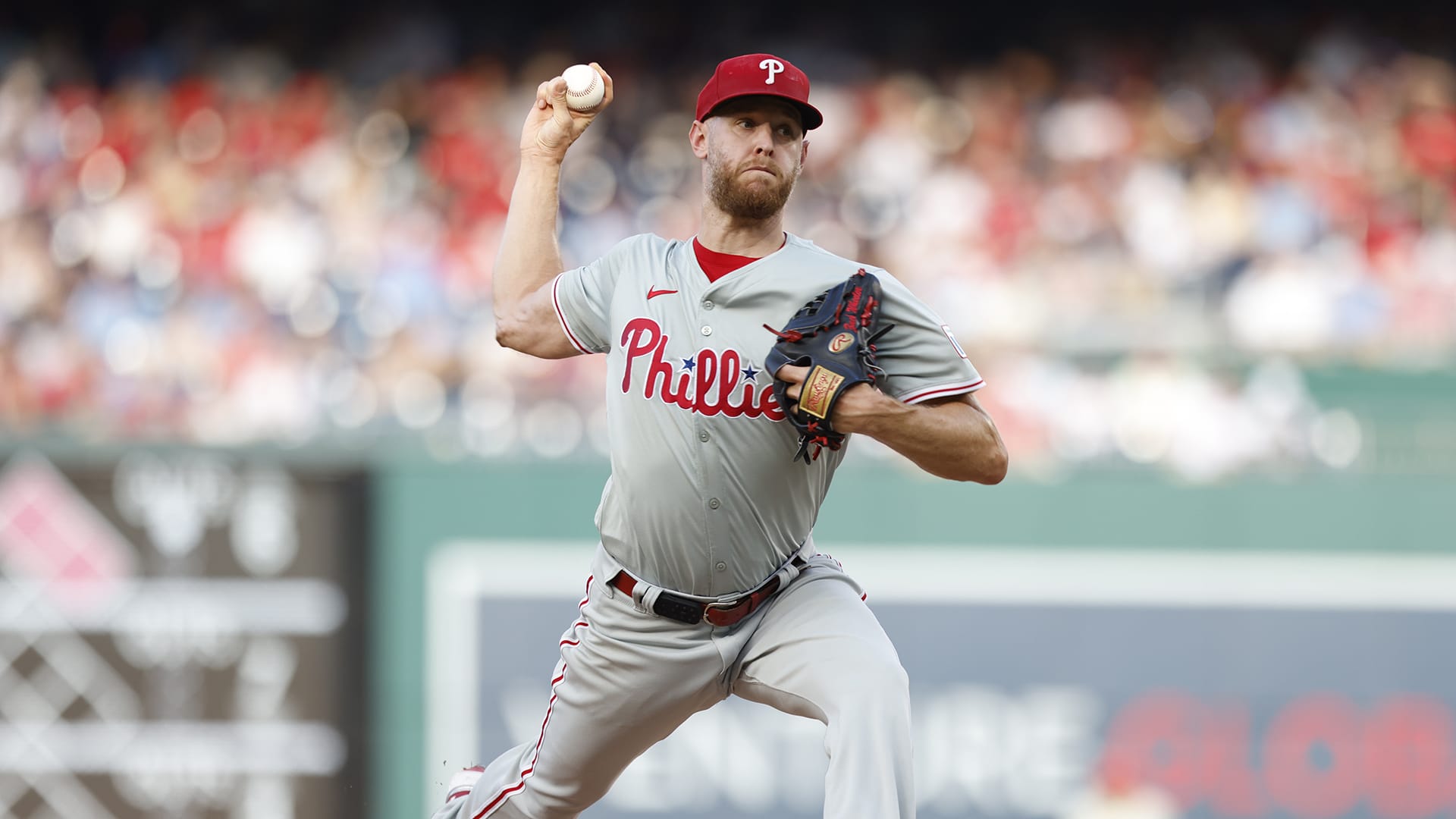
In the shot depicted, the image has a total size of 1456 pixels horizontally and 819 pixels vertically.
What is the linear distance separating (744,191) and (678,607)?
913 millimetres

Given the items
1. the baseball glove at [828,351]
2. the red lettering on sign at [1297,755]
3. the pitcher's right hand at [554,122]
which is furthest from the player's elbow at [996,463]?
the red lettering on sign at [1297,755]

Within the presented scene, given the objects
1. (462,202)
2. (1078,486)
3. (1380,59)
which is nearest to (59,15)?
(462,202)

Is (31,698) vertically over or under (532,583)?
under

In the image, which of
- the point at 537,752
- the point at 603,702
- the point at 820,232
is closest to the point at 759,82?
the point at 603,702

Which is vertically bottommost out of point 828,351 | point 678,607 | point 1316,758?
point 1316,758

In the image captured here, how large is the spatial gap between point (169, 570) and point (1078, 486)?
148 inches

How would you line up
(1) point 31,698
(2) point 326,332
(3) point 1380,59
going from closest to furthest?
(1) point 31,698 < (2) point 326,332 < (3) point 1380,59

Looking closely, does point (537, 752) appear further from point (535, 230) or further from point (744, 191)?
point (744, 191)

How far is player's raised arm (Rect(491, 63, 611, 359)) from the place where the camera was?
3.85 meters

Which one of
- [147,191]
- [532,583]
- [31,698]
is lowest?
[31,698]

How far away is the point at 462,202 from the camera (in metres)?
9.95

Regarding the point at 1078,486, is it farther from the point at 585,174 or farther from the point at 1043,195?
the point at 585,174

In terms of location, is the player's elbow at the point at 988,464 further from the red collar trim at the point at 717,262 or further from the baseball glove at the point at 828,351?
the red collar trim at the point at 717,262

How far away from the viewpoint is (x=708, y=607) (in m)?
3.66
